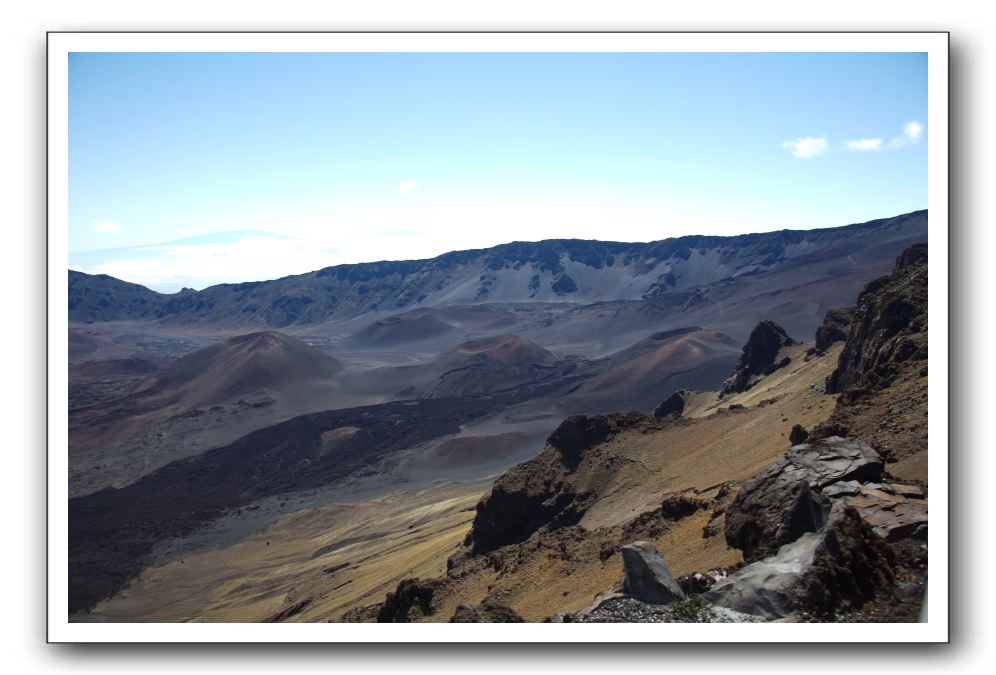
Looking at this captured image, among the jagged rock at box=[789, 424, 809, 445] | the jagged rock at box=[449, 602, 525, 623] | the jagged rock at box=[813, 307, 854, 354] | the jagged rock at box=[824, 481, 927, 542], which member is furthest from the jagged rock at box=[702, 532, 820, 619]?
the jagged rock at box=[813, 307, 854, 354]

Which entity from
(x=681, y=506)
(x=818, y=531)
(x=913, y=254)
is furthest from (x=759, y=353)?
(x=818, y=531)

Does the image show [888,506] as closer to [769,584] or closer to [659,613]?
[769,584]

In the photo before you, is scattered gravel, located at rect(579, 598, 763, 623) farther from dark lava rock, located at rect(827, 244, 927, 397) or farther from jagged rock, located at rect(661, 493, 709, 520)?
dark lava rock, located at rect(827, 244, 927, 397)

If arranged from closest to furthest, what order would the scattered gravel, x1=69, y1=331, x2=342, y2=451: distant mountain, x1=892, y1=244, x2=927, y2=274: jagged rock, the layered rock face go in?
the layered rock face < the scattered gravel < x1=892, y1=244, x2=927, y2=274: jagged rock < x1=69, y1=331, x2=342, y2=451: distant mountain

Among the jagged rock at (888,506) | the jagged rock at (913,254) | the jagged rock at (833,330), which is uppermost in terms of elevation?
the jagged rock at (913,254)

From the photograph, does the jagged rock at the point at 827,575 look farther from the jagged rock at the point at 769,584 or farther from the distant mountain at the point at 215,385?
the distant mountain at the point at 215,385

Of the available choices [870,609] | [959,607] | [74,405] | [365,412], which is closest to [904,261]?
[959,607]

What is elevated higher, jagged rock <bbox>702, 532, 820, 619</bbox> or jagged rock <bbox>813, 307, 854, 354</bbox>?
jagged rock <bbox>813, 307, 854, 354</bbox>
